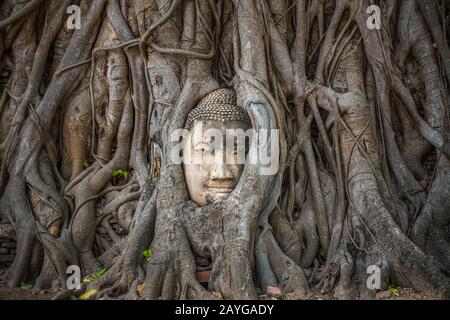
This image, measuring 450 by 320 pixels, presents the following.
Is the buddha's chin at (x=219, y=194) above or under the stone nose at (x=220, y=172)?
under

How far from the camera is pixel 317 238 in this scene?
430 cm

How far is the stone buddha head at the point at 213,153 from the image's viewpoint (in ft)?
13.4

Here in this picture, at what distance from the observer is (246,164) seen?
13.3 feet

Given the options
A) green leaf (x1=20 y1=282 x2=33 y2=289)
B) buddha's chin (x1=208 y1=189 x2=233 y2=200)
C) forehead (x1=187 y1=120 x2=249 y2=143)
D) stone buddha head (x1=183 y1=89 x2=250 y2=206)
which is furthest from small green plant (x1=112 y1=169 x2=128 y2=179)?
green leaf (x1=20 y1=282 x2=33 y2=289)

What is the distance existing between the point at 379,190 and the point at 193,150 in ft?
5.50

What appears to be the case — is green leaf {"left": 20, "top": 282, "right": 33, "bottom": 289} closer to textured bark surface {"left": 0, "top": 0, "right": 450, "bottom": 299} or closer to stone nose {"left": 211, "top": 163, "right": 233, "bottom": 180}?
textured bark surface {"left": 0, "top": 0, "right": 450, "bottom": 299}

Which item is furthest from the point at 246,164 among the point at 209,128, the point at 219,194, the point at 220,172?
the point at 209,128

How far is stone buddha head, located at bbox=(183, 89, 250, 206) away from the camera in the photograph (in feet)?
13.4

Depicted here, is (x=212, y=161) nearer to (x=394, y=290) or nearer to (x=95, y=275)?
(x=95, y=275)

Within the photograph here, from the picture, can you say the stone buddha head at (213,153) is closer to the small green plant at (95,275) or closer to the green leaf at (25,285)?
the small green plant at (95,275)

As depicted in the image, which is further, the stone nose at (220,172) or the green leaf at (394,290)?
the stone nose at (220,172)

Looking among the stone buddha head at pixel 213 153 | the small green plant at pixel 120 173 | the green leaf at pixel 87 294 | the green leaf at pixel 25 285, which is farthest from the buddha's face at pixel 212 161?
the green leaf at pixel 25 285

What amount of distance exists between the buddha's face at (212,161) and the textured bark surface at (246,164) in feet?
0.43
